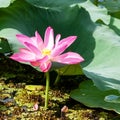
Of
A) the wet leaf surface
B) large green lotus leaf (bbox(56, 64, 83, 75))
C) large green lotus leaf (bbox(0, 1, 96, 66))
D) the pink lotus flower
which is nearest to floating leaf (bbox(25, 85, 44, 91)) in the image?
the wet leaf surface

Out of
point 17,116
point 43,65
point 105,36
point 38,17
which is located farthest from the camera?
point 38,17

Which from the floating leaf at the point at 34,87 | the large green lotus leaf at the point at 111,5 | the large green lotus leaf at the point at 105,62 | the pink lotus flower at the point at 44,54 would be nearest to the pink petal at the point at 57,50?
the pink lotus flower at the point at 44,54

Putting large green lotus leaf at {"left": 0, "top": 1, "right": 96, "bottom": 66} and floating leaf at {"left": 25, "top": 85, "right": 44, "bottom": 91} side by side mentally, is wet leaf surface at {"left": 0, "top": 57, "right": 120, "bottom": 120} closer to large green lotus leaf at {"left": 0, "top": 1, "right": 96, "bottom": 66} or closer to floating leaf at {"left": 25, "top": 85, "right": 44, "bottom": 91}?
floating leaf at {"left": 25, "top": 85, "right": 44, "bottom": 91}

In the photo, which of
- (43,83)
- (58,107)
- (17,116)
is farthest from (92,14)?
(17,116)

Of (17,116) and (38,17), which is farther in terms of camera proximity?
(38,17)

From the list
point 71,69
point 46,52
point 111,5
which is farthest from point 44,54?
point 111,5

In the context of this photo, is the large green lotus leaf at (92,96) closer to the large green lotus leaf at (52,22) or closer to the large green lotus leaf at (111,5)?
the large green lotus leaf at (52,22)

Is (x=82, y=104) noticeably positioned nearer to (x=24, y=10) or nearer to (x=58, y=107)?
(x=58, y=107)
